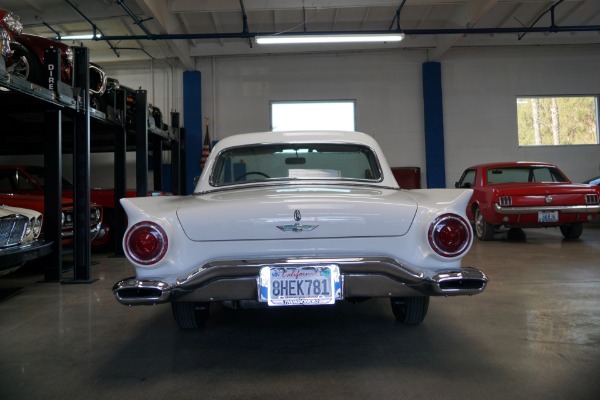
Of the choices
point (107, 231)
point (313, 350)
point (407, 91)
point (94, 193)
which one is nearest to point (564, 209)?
point (313, 350)

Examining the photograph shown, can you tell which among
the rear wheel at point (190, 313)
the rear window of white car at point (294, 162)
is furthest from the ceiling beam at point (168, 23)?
the rear wheel at point (190, 313)

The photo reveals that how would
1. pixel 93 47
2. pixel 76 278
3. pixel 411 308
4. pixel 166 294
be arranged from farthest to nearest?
pixel 93 47
pixel 76 278
pixel 411 308
pixel 166 294

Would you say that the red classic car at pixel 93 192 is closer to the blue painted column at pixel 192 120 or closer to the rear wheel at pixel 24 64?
the rear wheel at pixel 24 64

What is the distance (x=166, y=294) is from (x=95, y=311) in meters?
1.84

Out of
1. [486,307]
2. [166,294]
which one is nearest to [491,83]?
[486,307]

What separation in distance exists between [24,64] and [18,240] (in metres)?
1.76

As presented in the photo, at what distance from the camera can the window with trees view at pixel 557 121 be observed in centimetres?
1258

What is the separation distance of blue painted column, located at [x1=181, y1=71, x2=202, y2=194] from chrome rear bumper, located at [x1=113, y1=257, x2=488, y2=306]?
33.7ft

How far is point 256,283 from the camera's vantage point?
2.11m

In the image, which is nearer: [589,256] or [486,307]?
[486,307]

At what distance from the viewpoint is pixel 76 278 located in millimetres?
4812

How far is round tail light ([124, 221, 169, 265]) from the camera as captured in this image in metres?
2.18

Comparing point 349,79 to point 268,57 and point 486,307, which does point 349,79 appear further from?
point 486,307

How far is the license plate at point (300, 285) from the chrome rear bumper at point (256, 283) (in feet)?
0.10
